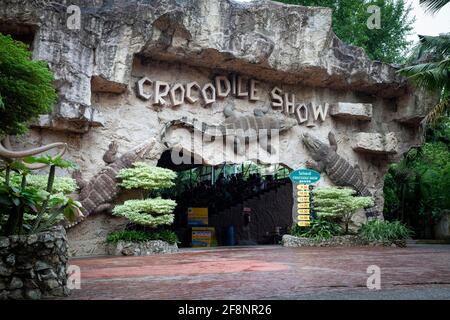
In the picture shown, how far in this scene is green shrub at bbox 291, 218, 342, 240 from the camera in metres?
13.1

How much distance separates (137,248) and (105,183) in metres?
1.75

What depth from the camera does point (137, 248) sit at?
414 inches

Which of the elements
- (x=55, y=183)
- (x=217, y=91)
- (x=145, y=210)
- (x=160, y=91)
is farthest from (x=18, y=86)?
(x=217, y=91)

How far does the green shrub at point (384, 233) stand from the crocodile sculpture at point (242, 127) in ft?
11.5

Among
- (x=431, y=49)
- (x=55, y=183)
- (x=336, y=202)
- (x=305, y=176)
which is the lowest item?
(x=336, y=202)

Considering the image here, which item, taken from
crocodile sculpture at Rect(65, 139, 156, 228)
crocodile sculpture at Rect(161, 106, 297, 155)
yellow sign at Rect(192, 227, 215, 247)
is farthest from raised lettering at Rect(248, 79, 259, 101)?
yellow sign at Rect(192, 227, 215, 247)

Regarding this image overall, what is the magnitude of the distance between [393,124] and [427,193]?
451 cm

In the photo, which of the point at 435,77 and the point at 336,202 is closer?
the point at 435,77

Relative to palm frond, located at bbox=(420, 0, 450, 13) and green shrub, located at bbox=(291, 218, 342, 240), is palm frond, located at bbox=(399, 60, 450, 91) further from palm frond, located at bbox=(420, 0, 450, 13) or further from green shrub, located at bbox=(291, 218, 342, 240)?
green shrub, located at bbox=(291, 218, 342, 240)

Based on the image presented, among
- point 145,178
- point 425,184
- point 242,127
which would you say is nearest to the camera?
point 145,178

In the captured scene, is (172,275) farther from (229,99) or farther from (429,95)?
(429,95)

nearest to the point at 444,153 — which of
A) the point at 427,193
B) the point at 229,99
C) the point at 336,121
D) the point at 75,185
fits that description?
the point at 427,193

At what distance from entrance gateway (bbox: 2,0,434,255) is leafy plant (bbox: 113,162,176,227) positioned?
0.72 metres

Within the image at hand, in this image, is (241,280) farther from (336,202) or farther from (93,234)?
(336,202)
